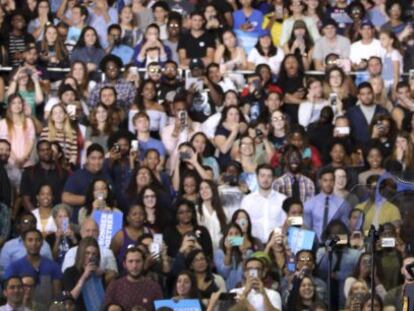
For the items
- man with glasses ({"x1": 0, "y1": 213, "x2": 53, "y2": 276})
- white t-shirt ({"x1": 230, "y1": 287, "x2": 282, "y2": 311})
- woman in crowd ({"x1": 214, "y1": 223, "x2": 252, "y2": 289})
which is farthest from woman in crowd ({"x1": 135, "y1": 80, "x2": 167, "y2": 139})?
white t-shirt ({"x1": 230, "y1": 287, "x2": 282, "y2": 311})

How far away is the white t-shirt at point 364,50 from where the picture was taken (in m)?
23.0

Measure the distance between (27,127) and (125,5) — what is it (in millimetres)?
3422

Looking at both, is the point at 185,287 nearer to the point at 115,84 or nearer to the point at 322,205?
the point at 322,205

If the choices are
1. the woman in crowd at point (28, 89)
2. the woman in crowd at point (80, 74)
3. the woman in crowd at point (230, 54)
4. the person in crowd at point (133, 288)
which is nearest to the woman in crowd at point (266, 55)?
the woman in crowd at point (230, 54)

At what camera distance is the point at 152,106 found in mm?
21625

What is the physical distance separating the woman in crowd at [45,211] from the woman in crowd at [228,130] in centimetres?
222

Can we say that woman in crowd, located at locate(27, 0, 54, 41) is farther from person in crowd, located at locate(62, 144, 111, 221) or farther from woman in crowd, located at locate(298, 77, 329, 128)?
woman in crowd, located at locate(298, 77, 329, 128)

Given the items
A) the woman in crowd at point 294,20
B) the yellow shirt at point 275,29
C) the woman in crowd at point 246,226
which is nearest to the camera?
the woman in crowd at point 246,226

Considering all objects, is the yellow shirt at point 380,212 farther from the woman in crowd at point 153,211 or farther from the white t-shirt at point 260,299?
the woman in crowd at point 153,211

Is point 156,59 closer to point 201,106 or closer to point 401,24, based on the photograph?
point 201,106

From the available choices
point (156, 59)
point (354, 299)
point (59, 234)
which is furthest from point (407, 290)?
point (156, 59)

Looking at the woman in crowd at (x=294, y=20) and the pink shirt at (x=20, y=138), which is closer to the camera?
the pink shirt at (x=20, y=138)

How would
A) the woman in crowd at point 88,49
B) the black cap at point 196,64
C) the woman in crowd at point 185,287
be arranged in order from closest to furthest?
the woman in crowd at point 185,287 < the black cap at point 196,64 < the woman in crowd at point 88,49

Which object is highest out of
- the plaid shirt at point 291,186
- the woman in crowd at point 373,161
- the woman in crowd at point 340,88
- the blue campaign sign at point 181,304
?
the woman in crowd at point 340,88
